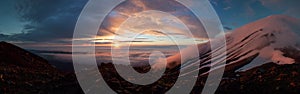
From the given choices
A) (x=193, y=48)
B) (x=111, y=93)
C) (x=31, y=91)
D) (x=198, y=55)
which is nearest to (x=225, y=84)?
(x=198, y=55)

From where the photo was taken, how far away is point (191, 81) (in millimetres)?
27547

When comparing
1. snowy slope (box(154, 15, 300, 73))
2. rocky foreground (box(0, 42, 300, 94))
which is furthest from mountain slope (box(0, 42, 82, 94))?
snowy slope (box(154, 15, 300, 73))

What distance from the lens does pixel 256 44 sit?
1131 inches

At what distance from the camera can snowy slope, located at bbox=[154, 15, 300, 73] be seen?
27234 mm

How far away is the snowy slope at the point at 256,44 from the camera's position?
2723 cm

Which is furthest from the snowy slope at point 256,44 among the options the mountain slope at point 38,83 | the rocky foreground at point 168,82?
the mountain slope at point 38,83

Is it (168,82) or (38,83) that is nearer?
(168,82)

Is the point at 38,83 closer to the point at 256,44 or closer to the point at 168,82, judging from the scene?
the point at 168,82

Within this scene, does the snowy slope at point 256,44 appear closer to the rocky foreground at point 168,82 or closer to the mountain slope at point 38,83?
the rocky foreground at point 168,82

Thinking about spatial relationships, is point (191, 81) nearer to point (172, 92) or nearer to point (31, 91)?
point (172, 92)

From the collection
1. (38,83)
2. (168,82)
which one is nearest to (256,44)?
(168,82)

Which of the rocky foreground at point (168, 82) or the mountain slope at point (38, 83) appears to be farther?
the mountain slope at point (38, 83)

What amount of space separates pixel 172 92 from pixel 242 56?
7626 mm

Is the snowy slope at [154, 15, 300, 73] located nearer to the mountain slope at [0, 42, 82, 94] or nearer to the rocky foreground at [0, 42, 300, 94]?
the rocky foreground at [0, 42, 300, 94]
